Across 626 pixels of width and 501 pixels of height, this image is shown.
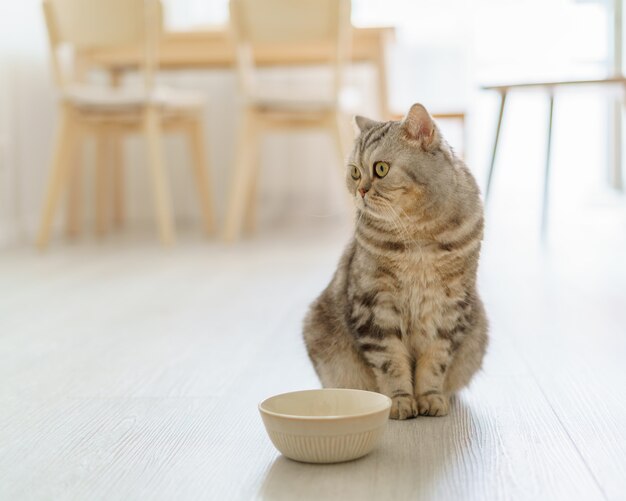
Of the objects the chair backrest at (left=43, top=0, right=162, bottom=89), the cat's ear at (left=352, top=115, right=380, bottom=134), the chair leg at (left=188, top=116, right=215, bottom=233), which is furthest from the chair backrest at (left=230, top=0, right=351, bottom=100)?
the cat's ear at (left=352, top=115, right=380, bottom=134)

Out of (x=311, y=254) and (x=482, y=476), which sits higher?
(x=482, y=476)

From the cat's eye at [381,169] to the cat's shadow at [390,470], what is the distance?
14.8 inches

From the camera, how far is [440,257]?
1.30m

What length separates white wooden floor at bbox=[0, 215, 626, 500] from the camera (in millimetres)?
1046

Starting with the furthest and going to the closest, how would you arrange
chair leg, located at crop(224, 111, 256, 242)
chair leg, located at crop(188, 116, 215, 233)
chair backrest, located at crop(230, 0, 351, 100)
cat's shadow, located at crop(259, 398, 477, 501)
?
chair leg, located at crop(188, 116, 215, 233)
chair leg, located at crop(224, 111, 256, 242)
chair backrest, located at crop(230, 0, 351, 100)
cat's shadow, located at crop(259, 398, 477, 501)

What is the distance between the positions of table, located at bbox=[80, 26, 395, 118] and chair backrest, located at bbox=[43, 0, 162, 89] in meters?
0.45

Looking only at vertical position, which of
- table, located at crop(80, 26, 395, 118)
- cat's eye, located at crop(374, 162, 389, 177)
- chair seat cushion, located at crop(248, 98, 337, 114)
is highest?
table, located at crop(80, 26, 395, 118)

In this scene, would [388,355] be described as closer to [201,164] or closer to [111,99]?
[111,99]

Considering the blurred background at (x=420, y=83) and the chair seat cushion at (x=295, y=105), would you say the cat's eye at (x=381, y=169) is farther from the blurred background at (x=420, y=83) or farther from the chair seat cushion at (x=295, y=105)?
the blurred background at (x=420, y=83)

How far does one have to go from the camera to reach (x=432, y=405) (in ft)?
4.32

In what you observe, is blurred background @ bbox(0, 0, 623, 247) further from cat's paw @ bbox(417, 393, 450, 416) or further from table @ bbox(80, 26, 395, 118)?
cat's paw @ bbox(417, 393, 450, 416)

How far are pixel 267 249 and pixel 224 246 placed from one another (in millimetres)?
237

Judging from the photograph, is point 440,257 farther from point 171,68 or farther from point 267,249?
point 171,68

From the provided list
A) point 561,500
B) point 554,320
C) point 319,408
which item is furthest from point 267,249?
point 561,500
